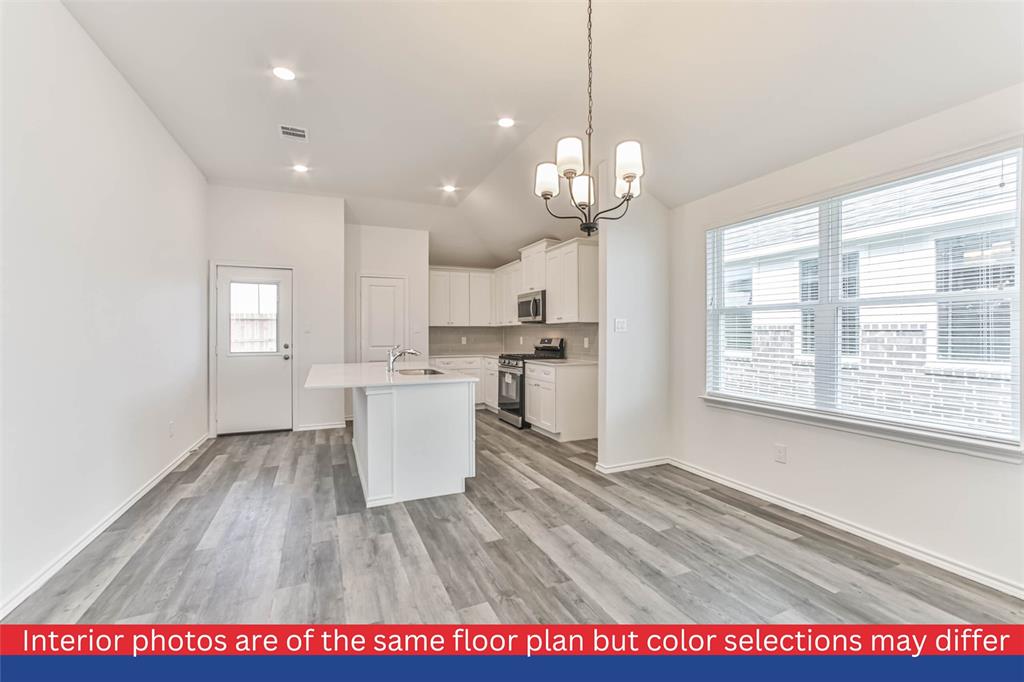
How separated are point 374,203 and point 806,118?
4691 millimetres

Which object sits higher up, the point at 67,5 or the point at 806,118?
the point at 67,5

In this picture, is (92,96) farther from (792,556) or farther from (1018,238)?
(1018,238)

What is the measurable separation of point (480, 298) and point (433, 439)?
4386 mm

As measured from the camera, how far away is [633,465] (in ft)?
12.5

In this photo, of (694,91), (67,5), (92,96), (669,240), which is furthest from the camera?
(669,240)

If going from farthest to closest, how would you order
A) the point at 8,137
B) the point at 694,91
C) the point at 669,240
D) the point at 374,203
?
the point at 374,203, the point at 669,240, the point at 694,91, the point at 8,137

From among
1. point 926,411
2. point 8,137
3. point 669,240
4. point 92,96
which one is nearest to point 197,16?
point 92,96

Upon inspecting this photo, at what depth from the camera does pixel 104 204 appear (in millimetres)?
2658

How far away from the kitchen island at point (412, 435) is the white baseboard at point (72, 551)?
1.38 meters

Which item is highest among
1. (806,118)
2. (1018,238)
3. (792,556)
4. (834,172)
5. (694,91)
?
(694,91)

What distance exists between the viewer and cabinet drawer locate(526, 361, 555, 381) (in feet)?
15.9

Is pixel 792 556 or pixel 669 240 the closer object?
pixel 792 556

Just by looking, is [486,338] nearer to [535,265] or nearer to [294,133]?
[535,265]

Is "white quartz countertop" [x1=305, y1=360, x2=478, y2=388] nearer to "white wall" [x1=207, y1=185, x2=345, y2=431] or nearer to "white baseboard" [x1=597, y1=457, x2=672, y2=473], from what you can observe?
"white baseboard" [x1=597, y1=457, x2=672, y2=473]
